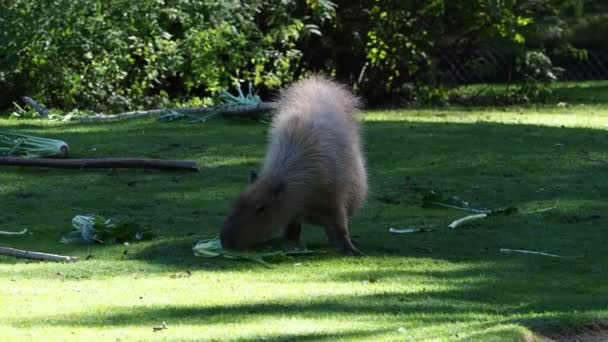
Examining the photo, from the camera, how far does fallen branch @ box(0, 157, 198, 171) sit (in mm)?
10312

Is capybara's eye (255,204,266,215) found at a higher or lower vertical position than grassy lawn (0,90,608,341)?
higher

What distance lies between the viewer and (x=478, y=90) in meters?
18.6

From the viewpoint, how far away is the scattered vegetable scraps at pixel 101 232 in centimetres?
Result: 791

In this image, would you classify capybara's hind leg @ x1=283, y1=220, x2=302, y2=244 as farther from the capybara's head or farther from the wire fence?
the wire fence

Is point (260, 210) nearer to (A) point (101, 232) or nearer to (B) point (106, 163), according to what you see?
(A) point (101, 232)

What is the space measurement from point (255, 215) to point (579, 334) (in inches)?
93.8

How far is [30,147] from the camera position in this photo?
10.7m

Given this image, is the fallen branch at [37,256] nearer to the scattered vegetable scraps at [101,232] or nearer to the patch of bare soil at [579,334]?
the scattered vegetable scraps at [101,232]

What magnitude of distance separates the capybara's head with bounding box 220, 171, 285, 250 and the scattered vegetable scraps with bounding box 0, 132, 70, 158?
12.0ft

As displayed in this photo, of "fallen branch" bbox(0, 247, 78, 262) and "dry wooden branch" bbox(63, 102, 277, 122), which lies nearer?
"fallen branch" bbox(0, 247, 78, 262)

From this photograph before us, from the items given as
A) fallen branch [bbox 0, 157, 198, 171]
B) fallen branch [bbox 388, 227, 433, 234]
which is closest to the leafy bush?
fallen branch [bbox 0, 157, 198, 171]

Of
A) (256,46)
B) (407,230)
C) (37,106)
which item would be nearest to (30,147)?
(37,106)

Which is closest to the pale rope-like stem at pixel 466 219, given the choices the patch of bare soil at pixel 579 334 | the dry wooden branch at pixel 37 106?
the patch of bare soil at pixel 579 334

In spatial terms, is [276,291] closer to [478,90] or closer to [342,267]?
[342,267]
